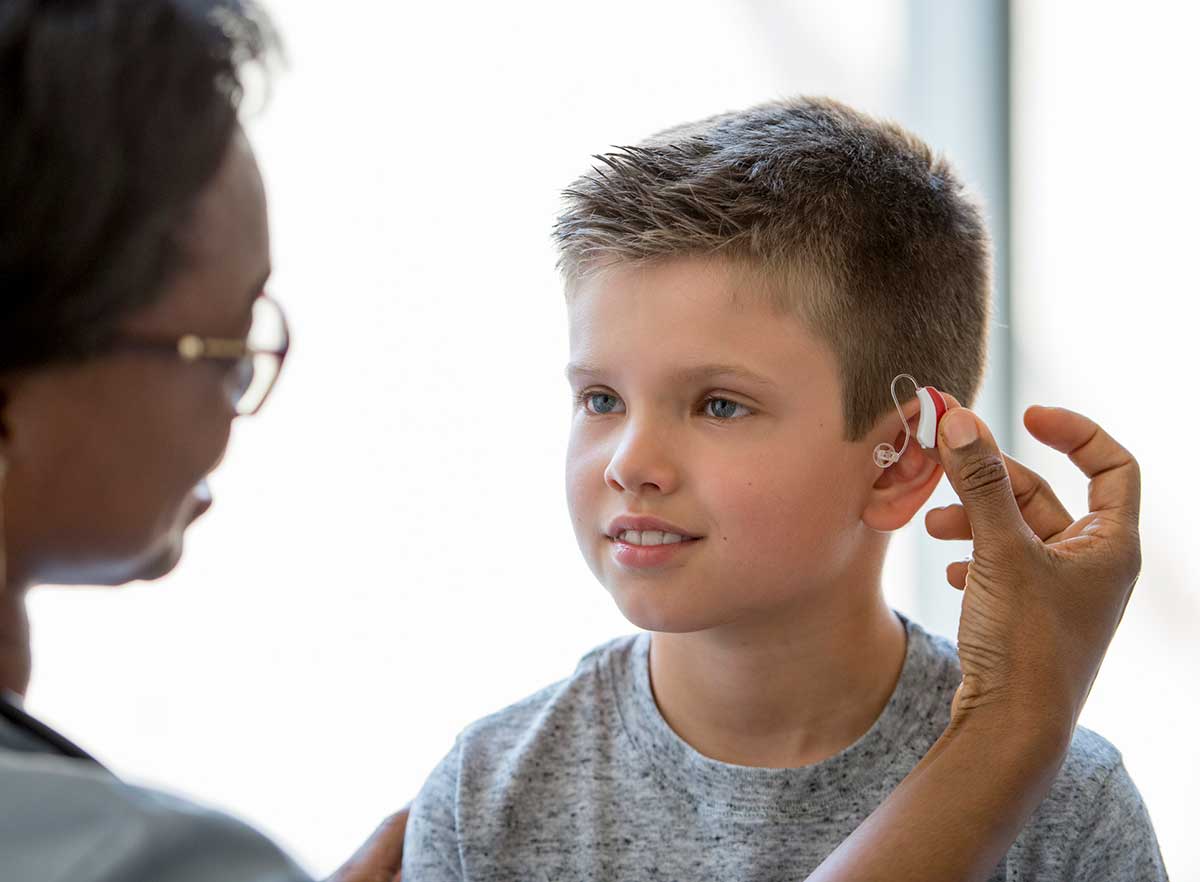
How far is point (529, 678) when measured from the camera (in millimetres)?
2104


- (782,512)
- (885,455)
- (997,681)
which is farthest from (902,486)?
(997,681)

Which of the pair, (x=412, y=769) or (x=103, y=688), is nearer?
(x=103, y=688)

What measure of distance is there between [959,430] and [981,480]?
0.16 feet

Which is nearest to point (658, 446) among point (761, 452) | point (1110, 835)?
point (761, 452)

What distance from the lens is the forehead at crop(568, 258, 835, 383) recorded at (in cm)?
118

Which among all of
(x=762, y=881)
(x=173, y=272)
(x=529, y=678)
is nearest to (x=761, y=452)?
(x=762, y=881)

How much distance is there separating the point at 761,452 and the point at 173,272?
0.60 m

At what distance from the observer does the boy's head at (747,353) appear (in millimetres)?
1187

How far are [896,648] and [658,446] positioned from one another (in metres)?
0.40

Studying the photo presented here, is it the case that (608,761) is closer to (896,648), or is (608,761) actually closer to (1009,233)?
(896,648)

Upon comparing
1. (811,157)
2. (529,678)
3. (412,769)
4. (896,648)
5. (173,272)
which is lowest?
(412,769)

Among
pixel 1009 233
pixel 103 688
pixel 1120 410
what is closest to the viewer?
pixel 103 688

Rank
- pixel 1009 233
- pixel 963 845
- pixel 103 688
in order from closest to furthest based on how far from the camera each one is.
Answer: pixel 963 845, pixel 103 688, pixel 1009 233

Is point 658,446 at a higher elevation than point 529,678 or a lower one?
higher
